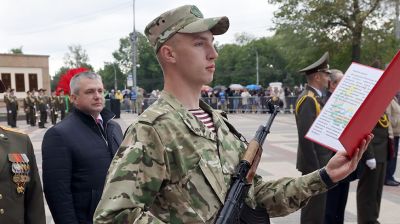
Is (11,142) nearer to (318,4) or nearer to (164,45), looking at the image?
(164,45)

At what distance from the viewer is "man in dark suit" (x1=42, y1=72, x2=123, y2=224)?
10.0ft

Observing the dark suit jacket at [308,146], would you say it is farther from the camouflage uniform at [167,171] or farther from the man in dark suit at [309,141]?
the camouflage uniform at [167,171]

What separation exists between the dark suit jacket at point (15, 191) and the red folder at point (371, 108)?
5.69 feet

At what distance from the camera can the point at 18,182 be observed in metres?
2.60

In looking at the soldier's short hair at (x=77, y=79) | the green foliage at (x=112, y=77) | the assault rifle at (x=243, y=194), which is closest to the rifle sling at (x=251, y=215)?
the assault rifle at (x=243, y=194)

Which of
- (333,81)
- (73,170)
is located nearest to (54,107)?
(333,81)

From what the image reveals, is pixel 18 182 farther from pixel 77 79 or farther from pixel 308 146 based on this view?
pixel 308 146

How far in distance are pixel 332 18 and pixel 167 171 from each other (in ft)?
89.9

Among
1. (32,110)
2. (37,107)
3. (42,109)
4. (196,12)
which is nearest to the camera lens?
(196,12)

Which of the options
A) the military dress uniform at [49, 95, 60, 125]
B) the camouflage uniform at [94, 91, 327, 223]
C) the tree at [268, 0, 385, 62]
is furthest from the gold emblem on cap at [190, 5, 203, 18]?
the tree at [268, 0, 385, 62]

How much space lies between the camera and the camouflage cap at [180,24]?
1.83 meters

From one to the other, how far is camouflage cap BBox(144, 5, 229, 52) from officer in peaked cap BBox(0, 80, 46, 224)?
116cm

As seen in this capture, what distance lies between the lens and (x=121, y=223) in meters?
1.54

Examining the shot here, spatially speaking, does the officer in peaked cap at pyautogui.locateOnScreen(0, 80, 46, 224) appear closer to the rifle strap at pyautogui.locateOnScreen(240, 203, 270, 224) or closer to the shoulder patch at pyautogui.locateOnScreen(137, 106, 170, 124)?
the shoulder patch at pyautogui.locateOnScreen(137, 106, 170, 124)
